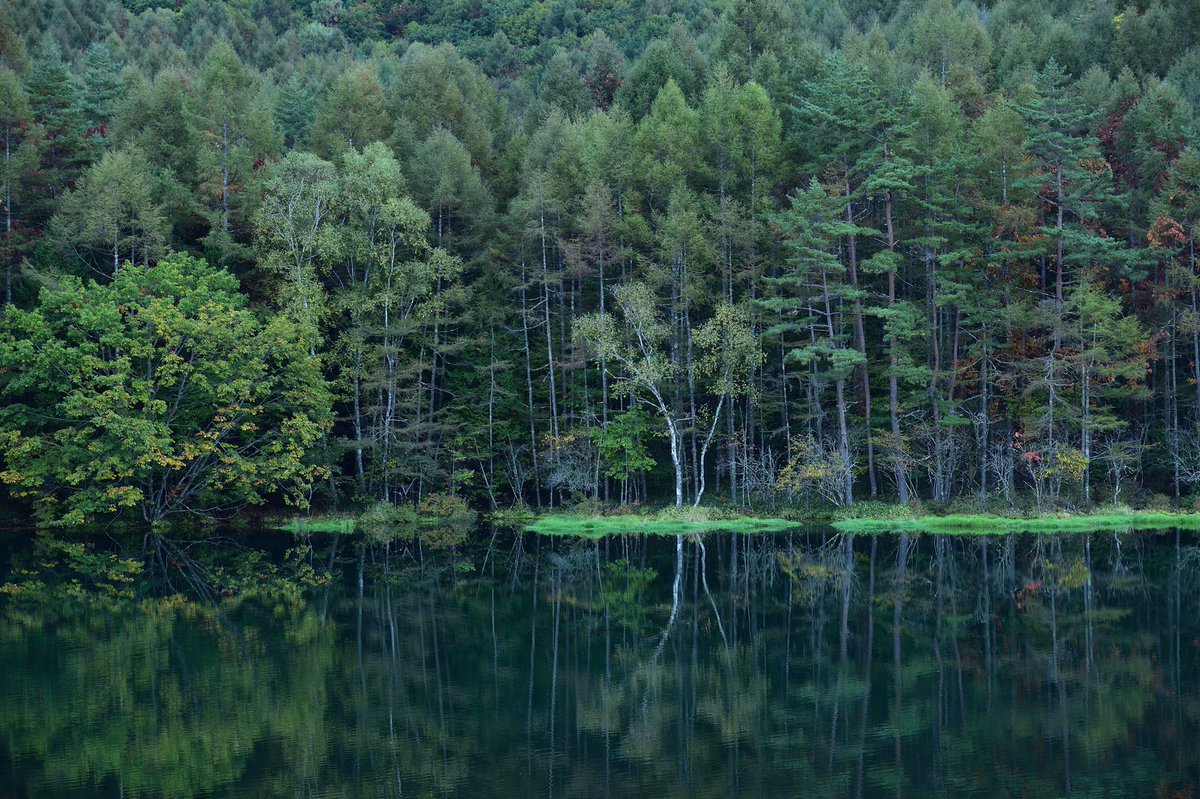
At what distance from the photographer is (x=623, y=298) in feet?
151

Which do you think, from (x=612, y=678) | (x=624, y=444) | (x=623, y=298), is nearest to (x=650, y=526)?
(x=624, y=444)

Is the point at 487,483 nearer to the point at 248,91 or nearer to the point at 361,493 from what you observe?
the point at 361,493

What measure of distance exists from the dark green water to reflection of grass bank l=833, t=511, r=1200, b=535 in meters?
5.91

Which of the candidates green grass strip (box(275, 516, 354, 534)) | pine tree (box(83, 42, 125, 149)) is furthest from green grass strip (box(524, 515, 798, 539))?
pine tree (box(83, 42, 125, 149))

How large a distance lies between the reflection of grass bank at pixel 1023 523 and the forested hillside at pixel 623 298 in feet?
5.02

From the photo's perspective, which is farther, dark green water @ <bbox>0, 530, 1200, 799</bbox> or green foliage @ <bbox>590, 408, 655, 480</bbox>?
green foliage @ <bbox>590, 408, 655, 480</bbox>

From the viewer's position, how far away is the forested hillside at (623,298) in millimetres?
44188

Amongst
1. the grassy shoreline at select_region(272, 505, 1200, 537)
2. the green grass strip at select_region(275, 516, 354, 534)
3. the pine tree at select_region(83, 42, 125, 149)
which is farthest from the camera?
the pine tree at select_region(83, 42, 125, 149)

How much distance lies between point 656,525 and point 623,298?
28.9 ft

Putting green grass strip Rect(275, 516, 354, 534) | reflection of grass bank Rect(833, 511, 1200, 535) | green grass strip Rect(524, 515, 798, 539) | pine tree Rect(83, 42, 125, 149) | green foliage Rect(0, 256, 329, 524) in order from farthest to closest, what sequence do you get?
pine tree Rect(83, 42, 125, 149) < green grass strip Rect(275, 516, 354, 534) < green grass strip Rect(524, 515, 798, 539) < green foliage Rect(0, 256, 329, 524) < reflection of grass bank Rect(833, 511, 1200, 535)

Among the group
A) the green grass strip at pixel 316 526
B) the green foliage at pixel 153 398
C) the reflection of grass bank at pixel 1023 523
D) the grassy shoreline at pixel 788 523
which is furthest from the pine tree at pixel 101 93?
the reflection of grass bank at pixel 1023 523

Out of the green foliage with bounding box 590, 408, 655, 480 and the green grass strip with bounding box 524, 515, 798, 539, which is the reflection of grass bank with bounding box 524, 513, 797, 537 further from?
the green foliage with bounding box 590, 408, 655, 480

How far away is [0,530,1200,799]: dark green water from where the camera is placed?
54.5 ft

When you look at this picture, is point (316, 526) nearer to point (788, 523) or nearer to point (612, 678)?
point (788, 523)
